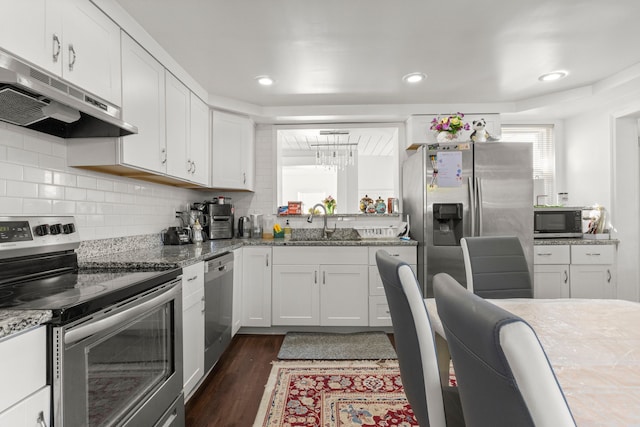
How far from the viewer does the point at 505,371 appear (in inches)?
17.4

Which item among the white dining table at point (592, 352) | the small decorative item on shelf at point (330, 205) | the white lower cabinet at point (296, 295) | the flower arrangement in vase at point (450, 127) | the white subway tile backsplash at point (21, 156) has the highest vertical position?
the flower arrangement in vase at point (450, 127)

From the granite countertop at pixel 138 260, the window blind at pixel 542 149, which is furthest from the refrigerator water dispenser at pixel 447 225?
the window blind at pixel 542 149

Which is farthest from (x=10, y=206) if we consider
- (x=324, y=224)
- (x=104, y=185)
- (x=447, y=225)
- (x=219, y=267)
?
(x=447, y=225)

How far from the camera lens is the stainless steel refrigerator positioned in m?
2.98

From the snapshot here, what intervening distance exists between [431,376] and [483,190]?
8.14 ft

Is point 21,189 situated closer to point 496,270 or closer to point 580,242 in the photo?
point 496,270

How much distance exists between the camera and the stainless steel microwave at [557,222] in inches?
129

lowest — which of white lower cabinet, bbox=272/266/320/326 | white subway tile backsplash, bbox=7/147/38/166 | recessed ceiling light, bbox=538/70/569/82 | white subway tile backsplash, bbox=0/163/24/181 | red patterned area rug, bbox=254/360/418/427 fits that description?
red patterned area rug, bbox=254/360/418/427

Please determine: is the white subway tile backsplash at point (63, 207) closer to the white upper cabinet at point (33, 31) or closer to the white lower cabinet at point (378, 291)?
the white upper cabinet at point (33, 31)

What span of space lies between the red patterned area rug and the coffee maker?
145cm

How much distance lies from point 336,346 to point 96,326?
218 centimetres

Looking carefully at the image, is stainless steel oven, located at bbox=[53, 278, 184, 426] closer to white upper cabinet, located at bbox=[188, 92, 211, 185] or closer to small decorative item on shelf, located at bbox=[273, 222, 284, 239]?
white upper cabinet, located at bbox=[188, 92, 211, 185]

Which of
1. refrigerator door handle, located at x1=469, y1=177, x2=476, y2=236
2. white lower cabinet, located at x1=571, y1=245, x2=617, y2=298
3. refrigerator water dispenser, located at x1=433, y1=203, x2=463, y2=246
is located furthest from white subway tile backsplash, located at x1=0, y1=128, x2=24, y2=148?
white lower cabinet, located at x1=571, y1=245, x2=617, y2=298

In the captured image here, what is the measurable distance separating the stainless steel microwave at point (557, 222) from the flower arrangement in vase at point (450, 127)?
111 cm
